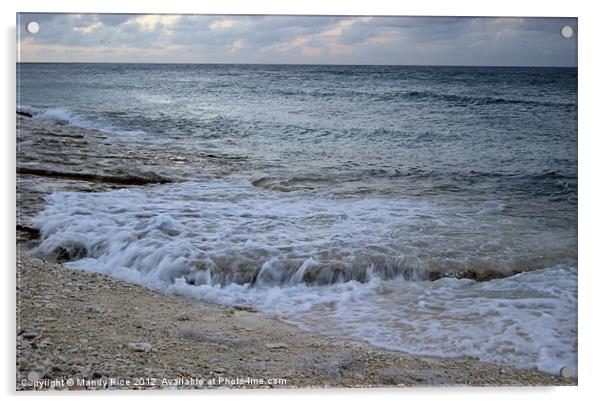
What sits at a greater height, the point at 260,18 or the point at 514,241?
the point at 260,18

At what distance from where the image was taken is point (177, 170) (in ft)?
10.9

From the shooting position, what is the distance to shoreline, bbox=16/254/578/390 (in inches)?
107

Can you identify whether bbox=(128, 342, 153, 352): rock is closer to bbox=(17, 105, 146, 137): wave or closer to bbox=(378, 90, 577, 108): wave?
bbox=(17, 105, 146, 137): wave

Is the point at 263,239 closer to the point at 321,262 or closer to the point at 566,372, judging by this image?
the point at 321,262

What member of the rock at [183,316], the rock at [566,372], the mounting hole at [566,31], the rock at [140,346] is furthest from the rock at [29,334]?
the mounting hole at [566,31]

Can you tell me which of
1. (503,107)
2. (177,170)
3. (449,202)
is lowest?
(449,202)

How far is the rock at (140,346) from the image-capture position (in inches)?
108

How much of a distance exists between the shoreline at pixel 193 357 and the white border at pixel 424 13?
0.21ft

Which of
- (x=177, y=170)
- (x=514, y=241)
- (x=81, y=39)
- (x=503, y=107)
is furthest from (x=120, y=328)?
(x=503, y=107)

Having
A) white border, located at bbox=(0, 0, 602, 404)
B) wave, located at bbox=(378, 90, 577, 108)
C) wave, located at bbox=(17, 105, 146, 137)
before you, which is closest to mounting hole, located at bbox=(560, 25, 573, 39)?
white border, located at bbox=(0, 0, 602, 404)

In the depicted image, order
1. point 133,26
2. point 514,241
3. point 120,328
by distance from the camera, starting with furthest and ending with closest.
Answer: point 514,241 < point 133,26 < point 120,328

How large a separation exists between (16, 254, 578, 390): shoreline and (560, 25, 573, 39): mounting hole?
5.24 ft

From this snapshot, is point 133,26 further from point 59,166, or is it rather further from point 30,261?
point 30,261

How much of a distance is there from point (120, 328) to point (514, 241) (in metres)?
1.98
